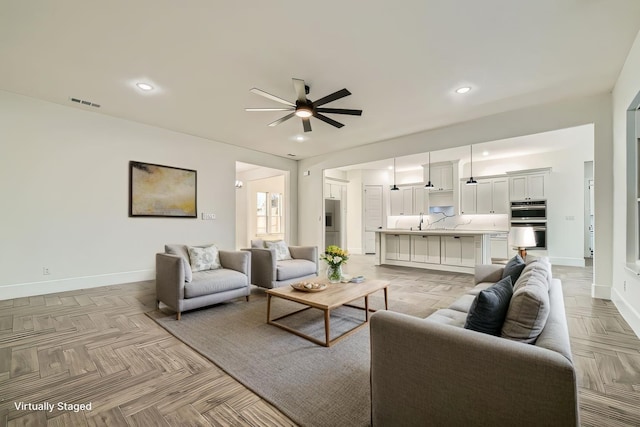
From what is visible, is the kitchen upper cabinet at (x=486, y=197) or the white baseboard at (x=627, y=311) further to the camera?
the kitchen upper cabinet at (x=486, y=197)

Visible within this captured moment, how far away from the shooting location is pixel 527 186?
23.2ft

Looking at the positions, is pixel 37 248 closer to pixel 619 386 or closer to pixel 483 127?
pixel 619 386

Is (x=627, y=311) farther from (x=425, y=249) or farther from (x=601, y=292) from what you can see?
(x=425, y=249)

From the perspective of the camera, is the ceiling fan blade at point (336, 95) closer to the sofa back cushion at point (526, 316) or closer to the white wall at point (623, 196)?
the sofa back cushion at point (526, 316)

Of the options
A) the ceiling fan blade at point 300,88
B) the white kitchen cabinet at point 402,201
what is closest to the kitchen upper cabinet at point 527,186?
the white kitchen cabinet at point 402,201

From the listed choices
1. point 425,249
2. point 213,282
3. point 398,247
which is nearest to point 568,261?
point 425,249

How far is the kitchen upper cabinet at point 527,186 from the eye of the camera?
272 inches

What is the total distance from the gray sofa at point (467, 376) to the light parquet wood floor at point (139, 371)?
0.71m

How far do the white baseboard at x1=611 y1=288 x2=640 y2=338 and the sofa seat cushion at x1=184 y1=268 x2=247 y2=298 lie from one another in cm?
410

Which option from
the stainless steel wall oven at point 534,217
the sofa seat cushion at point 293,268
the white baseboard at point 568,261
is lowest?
the white baseboard at point 568,261

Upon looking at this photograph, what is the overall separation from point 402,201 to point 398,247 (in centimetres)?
271

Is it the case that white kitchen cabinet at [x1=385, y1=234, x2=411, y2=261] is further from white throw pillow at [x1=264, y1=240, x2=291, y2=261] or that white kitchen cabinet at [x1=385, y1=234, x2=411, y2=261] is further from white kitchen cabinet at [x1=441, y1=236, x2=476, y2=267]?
white throw pillow at [x1=264, y1=240, x2=291, y2=261]

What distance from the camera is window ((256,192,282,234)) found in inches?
368

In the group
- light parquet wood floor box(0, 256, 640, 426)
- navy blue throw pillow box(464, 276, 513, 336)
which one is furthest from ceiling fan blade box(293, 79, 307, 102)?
light parquet wood floor box(0, 256, 640, 426)
